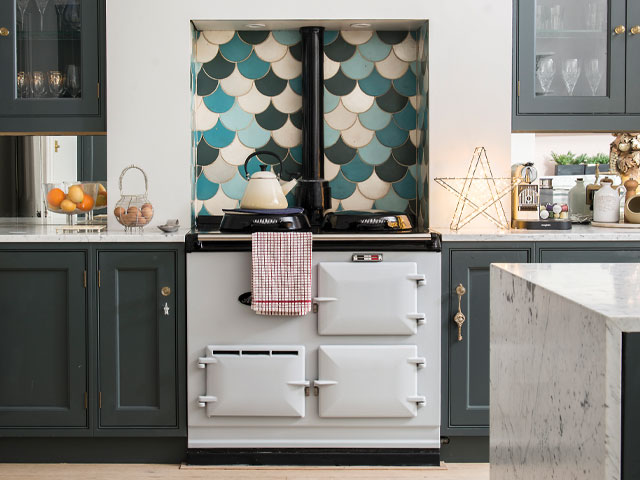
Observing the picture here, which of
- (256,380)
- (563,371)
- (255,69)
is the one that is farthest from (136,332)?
(563,371)

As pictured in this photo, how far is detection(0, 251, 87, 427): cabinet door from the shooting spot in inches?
105

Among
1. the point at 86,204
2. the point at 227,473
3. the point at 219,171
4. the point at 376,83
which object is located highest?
the point at 376,83

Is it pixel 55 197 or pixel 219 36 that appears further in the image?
pixel 219 36

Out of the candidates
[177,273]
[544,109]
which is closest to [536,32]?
[544,109]

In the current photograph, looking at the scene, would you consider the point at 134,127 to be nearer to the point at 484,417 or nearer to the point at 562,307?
the point at 484,417

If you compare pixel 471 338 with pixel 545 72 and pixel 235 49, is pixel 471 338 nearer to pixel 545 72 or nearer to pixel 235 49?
pixel 545 72

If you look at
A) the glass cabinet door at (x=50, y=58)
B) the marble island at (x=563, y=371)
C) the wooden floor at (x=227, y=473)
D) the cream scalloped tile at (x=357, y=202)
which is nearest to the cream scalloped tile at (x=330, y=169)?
the cream scalloped tile at (x=357, y=202)

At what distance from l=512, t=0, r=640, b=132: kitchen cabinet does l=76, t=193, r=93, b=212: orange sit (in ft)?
6.27

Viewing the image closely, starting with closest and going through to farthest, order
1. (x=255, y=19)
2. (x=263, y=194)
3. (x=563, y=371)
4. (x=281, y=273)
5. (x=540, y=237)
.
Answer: (x=563, y=371) < (x=281, y=273) < (x=540, y=237) < (x=263, y=194) < (x=255, y=19)

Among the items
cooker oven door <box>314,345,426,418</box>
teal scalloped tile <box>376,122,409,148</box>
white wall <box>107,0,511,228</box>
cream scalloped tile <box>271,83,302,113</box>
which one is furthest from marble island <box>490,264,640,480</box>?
cream scalloped tile <box>271,83,302,113</box>

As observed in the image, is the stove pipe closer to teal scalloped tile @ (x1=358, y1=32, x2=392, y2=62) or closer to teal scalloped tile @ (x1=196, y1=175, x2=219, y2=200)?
teal scalloped tile @ (x1=358, y1=32, x2=392, y2=62)

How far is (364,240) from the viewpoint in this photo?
104 inches

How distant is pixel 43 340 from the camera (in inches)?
106

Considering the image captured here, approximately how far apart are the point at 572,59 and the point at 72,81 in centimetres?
218
